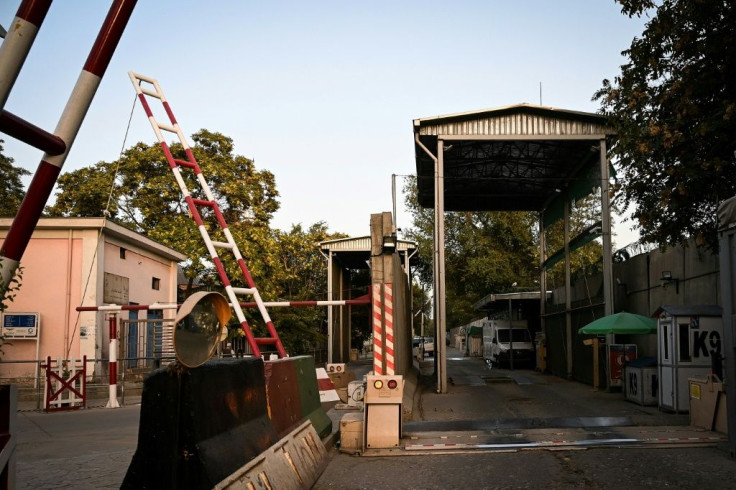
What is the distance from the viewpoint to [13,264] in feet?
12.8

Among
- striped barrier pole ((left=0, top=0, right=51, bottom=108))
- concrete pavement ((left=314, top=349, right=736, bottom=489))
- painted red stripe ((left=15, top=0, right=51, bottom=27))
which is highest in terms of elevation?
painted red stripe ((left=15, top=0, right=51, bottom=27))

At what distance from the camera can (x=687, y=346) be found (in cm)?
1403

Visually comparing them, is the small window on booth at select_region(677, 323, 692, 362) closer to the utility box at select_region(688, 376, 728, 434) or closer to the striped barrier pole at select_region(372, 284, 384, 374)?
the utility box at select_region(688, 376, 728, 434)

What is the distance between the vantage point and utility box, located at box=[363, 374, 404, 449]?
1002cm

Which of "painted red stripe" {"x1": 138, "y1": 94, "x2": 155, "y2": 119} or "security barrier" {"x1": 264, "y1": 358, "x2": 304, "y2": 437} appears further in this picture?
"painted red stripe" {"x1": 138, "y1": 94, "x2": 155, "y2": 119}

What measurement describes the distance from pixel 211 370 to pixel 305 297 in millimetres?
38705

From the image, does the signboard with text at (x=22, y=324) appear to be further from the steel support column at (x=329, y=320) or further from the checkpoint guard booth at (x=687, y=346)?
the checkpoint guard booth at (x=687, y=346)

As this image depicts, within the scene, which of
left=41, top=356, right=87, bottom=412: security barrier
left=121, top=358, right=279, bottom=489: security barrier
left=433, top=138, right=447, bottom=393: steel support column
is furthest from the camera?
left=433, top=138, right=447, bottom=393: steel support column

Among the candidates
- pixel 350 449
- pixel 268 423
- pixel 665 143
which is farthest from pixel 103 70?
pixel 665 143

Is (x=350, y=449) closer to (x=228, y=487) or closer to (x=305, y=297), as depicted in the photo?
(x=228, y=487)

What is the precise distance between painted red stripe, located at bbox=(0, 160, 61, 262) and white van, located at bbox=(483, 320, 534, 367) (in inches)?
1246

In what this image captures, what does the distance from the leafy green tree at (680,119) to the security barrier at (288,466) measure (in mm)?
8208

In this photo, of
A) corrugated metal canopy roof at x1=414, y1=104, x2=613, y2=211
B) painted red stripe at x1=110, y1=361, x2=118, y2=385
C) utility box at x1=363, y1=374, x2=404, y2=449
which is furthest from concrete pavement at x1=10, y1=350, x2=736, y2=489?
corrugated metal canopy roof at x1=414, y1=104, x2=613, y2=211

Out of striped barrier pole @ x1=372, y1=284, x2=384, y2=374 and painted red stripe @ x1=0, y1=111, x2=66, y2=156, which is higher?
painted red stripe @ x1=0, y1=111, x2=66, y2=156
